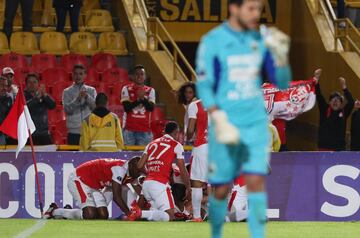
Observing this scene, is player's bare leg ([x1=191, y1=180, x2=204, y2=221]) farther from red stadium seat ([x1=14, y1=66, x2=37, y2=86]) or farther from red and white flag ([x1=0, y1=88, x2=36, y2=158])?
red stadium seat ([x1=14, y1=66, x2=37, y2=86])

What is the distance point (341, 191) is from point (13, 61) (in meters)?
7.69

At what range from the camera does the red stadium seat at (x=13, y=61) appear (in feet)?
69.3

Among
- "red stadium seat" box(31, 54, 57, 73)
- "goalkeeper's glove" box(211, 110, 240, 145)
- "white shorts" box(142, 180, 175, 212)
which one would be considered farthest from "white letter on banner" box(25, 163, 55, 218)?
"goalkeeper's glove" box(211, 110, 240, 145)

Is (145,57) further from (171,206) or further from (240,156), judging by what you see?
(240,156)

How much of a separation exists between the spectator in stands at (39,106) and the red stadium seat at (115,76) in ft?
13.0

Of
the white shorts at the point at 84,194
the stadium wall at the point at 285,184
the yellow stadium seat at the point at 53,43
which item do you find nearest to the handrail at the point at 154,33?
the yellow stadium seat at the point at 53,43

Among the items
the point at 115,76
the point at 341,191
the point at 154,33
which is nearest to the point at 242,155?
the point at 341,191

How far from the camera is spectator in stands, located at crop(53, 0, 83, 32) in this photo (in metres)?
21.4

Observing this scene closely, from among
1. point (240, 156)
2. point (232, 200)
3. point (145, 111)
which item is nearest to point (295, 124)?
point (145, 111)

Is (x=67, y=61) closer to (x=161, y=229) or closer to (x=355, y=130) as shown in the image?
(x=355, y=130)

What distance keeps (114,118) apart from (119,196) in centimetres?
180

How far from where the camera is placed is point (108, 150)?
16.8m

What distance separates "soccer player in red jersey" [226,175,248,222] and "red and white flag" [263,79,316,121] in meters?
1.69

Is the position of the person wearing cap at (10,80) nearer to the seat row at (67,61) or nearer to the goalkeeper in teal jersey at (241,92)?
the seat row at (67,61)
